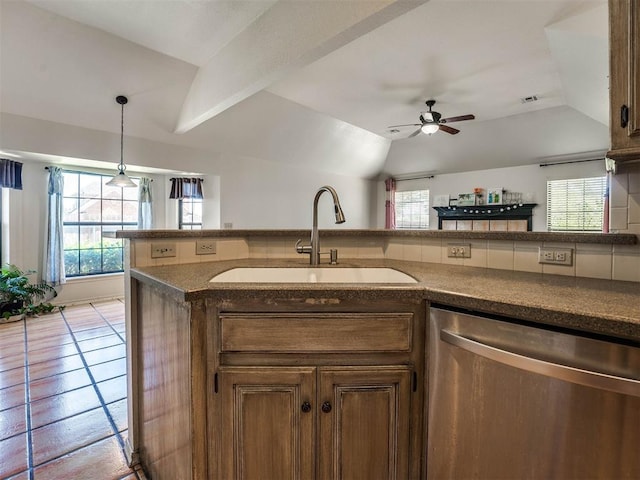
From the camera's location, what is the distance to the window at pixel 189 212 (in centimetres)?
588

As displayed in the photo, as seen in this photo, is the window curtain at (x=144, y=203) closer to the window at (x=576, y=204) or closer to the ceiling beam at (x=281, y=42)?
the ceiling beam at (x=281, y=42)

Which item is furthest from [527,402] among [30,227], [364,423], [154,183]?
[154,183]

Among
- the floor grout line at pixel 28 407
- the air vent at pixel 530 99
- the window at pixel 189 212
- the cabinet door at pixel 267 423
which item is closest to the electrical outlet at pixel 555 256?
the cabinet door at pixel 267 423

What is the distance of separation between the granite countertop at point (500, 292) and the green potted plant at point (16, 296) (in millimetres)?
3830

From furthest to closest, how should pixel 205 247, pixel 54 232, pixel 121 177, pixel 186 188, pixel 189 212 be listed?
pixel 189 212
pixel 186 188
pixel 54 232
pixel 121 177
pixel 205 247

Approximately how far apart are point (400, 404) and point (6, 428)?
2.26m

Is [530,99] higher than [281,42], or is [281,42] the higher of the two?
[530,99]

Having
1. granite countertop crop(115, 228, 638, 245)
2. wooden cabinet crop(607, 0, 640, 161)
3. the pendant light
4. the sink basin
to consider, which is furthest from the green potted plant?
wooden cabinet crop(607, 0, 640, 161)

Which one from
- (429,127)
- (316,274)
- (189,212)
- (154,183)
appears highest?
(429,127)

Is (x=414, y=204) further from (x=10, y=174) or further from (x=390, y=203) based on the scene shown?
(x=10, y=174)

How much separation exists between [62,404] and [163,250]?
1.47 meters

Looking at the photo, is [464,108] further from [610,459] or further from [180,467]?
[180,467]

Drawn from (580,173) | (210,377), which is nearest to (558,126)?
(580,173)

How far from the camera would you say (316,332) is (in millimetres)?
1012
